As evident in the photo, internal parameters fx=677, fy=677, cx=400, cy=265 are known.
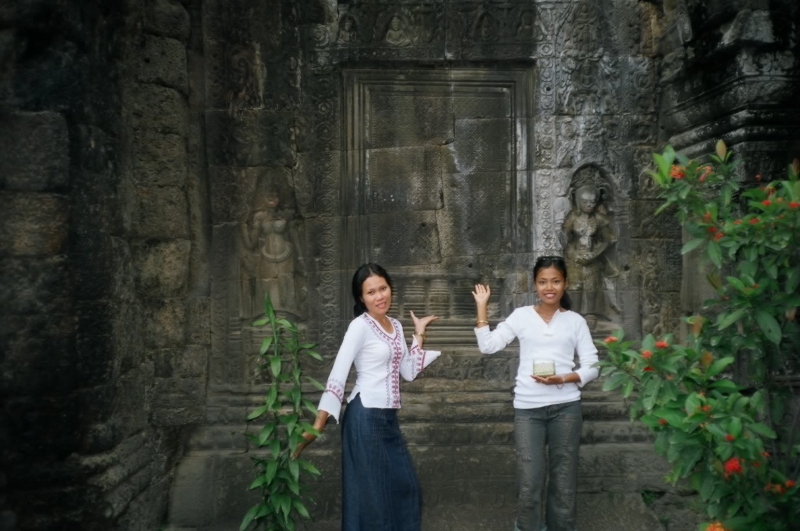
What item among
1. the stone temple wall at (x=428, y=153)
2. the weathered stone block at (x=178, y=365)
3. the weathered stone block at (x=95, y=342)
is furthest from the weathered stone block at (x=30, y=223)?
the stone temple wall at (x=428, y=153)

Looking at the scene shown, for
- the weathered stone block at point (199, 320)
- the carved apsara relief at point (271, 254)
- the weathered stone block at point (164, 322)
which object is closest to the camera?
the weathered stone block at point (164, 322)

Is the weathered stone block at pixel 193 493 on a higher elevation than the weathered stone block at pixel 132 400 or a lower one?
lower

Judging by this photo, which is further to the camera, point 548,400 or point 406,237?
point 406,237

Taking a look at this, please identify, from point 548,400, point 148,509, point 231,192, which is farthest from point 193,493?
point 548,400

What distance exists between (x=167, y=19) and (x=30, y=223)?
6.37 feet

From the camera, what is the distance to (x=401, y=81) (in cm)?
516

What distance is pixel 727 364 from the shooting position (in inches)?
115

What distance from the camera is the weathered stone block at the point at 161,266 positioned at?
470cm

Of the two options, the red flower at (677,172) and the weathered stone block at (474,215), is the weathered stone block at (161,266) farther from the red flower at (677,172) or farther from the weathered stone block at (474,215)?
the red flower at (677,172)

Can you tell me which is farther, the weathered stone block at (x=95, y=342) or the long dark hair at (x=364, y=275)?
the weathered stone block at (x=95, y=342)

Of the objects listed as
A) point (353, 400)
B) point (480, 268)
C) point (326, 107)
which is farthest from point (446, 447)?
point (326, 107)

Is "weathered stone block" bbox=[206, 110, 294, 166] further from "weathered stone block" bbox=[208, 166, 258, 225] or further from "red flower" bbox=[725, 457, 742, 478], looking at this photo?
"red flower" bbox=[725, 457, 742, 478]

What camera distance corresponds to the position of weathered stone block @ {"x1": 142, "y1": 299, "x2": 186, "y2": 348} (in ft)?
15.7

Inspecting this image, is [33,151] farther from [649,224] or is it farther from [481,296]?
[649,224]
